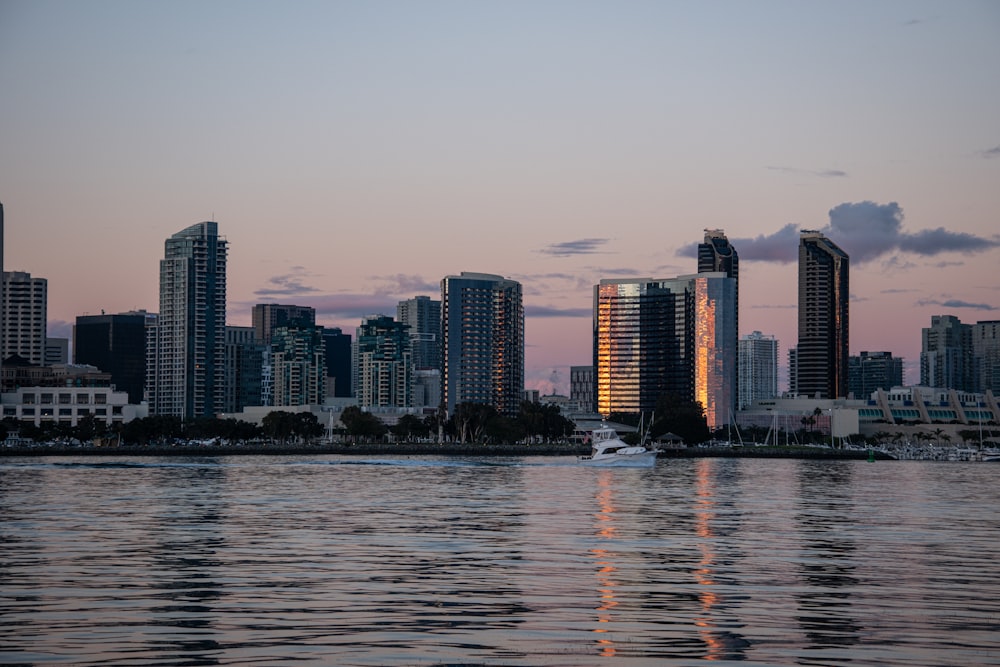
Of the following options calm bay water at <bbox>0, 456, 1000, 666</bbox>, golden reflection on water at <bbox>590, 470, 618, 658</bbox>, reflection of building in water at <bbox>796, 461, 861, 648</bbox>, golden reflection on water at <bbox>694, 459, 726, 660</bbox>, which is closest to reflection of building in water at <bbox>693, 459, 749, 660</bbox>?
golden reflection on water at <bbox>694, 459, 726, 660</bbox>

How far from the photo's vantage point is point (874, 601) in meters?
42.9

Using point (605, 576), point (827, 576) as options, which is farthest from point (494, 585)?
point (827, 576)

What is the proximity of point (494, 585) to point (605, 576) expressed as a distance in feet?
16.0

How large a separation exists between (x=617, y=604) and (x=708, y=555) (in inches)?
702

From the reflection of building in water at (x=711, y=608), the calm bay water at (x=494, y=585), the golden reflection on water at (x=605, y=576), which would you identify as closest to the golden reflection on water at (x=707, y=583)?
the reflection of building in water at (x=711, y=608)

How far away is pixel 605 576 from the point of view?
4866 cm

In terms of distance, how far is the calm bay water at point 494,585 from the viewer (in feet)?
109

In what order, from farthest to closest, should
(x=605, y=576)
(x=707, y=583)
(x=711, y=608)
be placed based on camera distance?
(x=605, y=576) < (x=707, y=583) < (x=711, y=608)

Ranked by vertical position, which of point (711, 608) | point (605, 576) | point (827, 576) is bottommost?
point (827, 576)

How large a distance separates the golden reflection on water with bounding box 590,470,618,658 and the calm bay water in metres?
0.13

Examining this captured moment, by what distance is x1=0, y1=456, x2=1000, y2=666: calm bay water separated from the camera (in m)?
33.1

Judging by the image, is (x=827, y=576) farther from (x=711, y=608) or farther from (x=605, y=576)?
(x=711, y=608)

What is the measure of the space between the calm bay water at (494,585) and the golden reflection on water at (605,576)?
126mm

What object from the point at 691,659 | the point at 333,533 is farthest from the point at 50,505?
the point at 691,659
